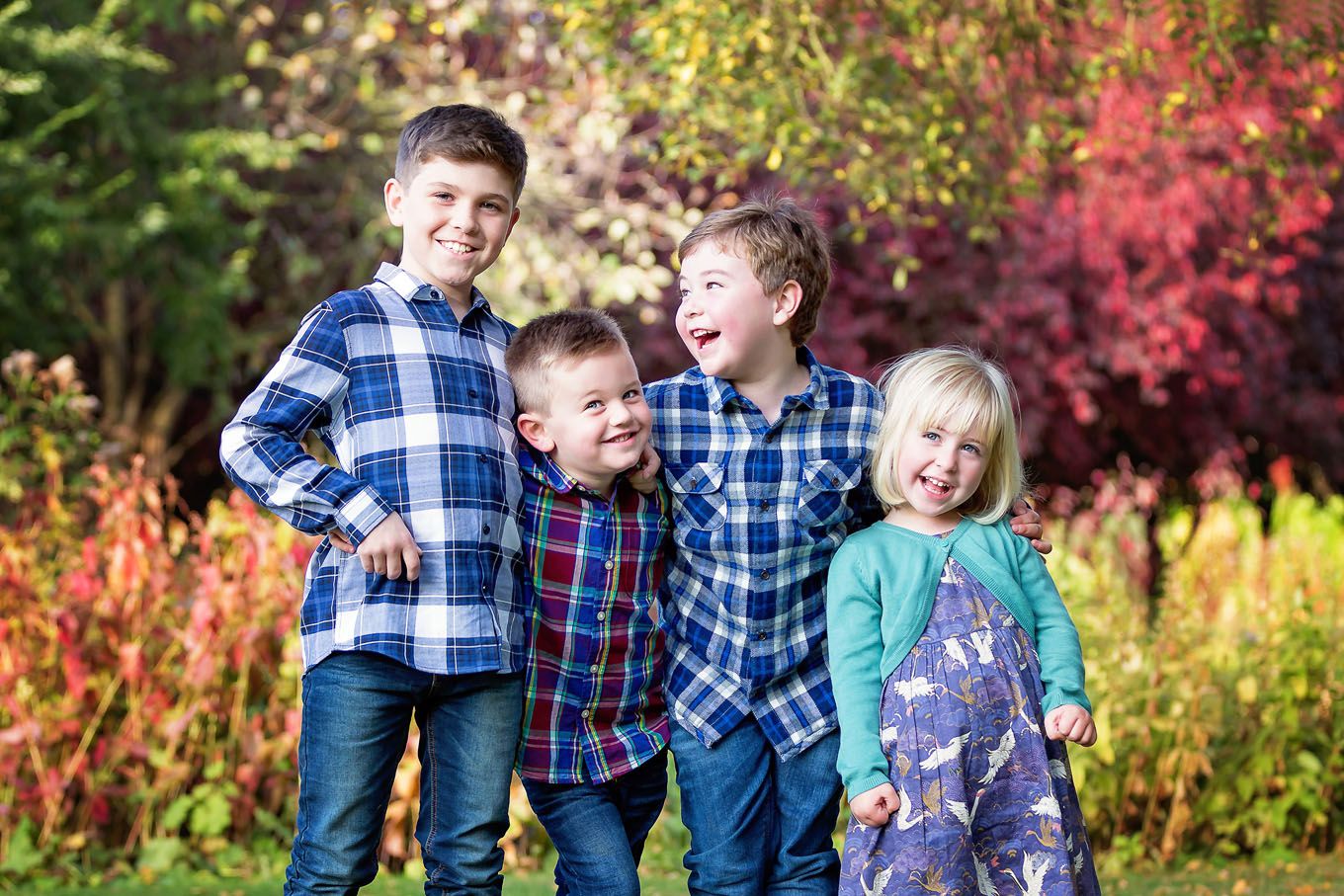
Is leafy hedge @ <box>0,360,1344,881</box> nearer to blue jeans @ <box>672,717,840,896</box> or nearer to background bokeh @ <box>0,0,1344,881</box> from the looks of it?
background bokeh @ <box>0,0,1344,881</box>

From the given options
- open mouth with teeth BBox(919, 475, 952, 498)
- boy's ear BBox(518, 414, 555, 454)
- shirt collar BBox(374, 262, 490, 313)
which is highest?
shirt collar BBox(374, 262, 490, 313)

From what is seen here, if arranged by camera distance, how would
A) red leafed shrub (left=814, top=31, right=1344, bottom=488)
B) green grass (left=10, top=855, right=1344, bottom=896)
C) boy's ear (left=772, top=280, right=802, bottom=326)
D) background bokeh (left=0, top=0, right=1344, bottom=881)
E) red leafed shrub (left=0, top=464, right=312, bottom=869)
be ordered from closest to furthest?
boy's ear (left=772, top=280, right=802, bottom=326) < green grass (left=10, top=855, right=1344, bottom=896) < red leafed shrub (left=0, top=464, right=312, bottom=869) < background bokeh (left=0, top=0, right=1344, bottom=881) < red leafed shrub (left=814, top=31, right=1344, bottom=488)

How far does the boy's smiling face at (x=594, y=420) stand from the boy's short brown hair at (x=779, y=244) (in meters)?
0.30

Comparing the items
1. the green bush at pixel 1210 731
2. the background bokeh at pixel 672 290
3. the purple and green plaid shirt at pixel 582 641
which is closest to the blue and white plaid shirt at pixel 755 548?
the purple and green plaid shirt at pixel 582 641

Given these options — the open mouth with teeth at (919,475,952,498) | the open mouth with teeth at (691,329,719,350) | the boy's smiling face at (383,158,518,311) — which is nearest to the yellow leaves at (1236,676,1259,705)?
the open mouth with teeth at (919,475,952,498)

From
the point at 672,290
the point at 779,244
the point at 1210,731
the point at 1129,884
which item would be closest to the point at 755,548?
the point at 779,244

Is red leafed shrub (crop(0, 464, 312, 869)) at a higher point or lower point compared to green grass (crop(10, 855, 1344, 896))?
higher

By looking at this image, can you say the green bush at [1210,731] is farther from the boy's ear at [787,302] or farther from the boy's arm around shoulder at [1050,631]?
the boy's ear at [787,302]

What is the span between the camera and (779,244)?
2.63 meters

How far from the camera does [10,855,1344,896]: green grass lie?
3.97 m

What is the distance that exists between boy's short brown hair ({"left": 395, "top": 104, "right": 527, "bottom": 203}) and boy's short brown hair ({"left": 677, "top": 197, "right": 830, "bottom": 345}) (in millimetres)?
380

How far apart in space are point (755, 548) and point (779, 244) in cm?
57

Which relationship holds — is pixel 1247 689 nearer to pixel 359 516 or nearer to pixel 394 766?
pixel 394 766

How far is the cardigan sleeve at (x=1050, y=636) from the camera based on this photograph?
2457 mm
